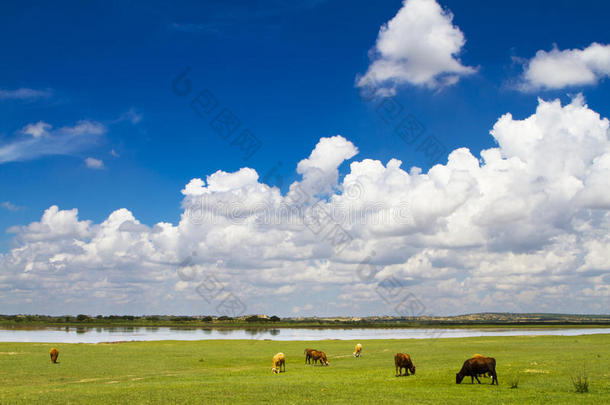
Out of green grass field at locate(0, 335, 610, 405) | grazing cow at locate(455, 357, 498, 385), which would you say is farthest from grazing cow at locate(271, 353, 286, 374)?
grazing cow at locate(455, 357, 498, 385)

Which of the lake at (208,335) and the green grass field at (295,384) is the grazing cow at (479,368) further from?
the lake at (208,335)

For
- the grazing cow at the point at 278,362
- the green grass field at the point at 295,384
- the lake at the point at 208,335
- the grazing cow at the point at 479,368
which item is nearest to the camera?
the green grass field at the point at 295,384

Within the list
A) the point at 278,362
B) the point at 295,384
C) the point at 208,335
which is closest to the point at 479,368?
the point at 295,384

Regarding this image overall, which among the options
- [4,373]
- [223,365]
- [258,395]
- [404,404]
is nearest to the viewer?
[404,404]

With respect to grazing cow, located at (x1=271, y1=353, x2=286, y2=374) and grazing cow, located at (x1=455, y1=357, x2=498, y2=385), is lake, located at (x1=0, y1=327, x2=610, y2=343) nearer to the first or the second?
grazing cow, located at (x1=271, y1=353, x2=286, y2=374)

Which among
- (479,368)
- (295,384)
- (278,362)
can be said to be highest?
(479,368)

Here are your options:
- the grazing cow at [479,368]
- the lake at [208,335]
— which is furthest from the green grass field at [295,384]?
the lake at [208,335]

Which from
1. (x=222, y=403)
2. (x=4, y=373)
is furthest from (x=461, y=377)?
(x=4, y=373)

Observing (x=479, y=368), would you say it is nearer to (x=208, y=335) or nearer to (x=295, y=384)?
(x=295, y=384)

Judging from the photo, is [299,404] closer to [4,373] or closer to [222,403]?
[222,403]

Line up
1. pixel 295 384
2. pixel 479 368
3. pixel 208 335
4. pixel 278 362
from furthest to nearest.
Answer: pixel 208 335
pixel 278 362
pixel 295 384
pixel 479 368

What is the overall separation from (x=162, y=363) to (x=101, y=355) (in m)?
Answer: 13.2

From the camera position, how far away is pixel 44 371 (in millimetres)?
42125

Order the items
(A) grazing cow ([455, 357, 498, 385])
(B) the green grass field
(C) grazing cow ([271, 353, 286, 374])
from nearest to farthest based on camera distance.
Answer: (B) the green grass field
(A) grazing cow ([455, 357, 498, 385])
(C) grazing cow ([271, 353, 286, 374])
